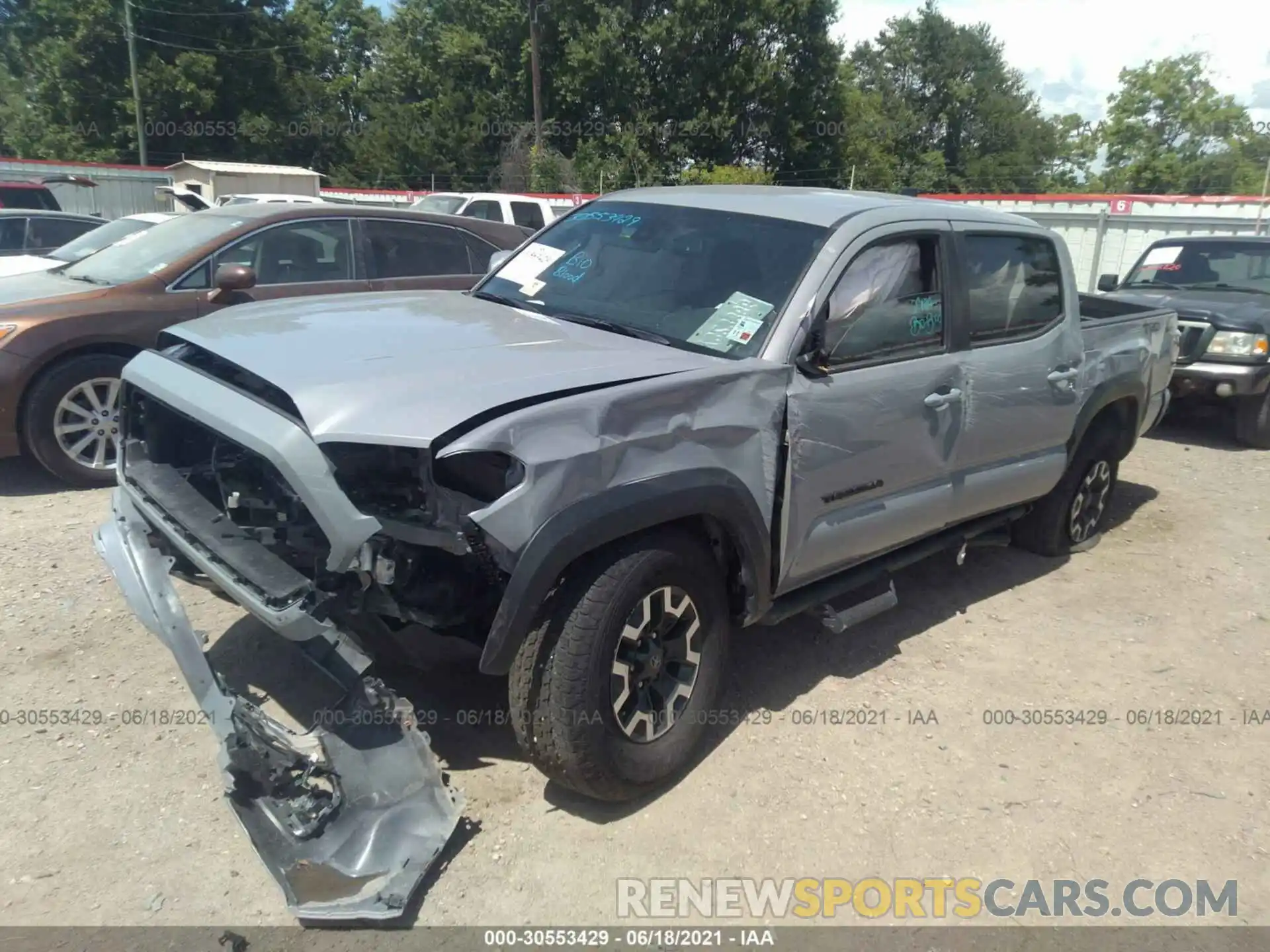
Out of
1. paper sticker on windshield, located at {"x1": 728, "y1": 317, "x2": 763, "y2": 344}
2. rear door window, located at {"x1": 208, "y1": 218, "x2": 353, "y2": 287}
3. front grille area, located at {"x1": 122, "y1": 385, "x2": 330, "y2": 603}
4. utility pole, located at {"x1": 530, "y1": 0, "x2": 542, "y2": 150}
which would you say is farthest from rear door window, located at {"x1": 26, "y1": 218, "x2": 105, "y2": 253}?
utility pole, located at {"x1": 530, "y1": 0, "x2": 542, "y2": 150}

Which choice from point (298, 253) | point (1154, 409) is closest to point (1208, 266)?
point (1154, 409)

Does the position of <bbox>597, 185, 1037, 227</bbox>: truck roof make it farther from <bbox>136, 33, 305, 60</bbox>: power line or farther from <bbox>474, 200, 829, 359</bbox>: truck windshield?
<bbox>136, 33, 305, 60</bbox>: power line

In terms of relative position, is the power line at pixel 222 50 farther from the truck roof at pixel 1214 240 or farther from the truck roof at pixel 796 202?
the truck roof at pixel 796 202

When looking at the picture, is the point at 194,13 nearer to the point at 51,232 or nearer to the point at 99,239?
the point at 51,232

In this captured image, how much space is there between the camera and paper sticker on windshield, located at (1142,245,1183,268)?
384 inches

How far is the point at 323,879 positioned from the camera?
271 centimetres

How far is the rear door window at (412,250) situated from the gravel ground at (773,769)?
2.71 meters

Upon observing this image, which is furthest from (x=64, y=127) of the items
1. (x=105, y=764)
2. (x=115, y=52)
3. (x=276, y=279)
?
(x=105, y=764)

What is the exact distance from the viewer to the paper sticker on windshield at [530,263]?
4410mm

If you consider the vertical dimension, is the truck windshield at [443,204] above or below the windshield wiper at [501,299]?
above

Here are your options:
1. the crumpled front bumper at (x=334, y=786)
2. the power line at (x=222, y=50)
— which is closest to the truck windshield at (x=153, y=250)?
the crumpled front bumper at (x=334, y=786)

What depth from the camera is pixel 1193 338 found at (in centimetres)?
843

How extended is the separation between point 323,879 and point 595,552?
118 cm

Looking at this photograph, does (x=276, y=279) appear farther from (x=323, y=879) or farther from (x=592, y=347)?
(x=323, y=879)
